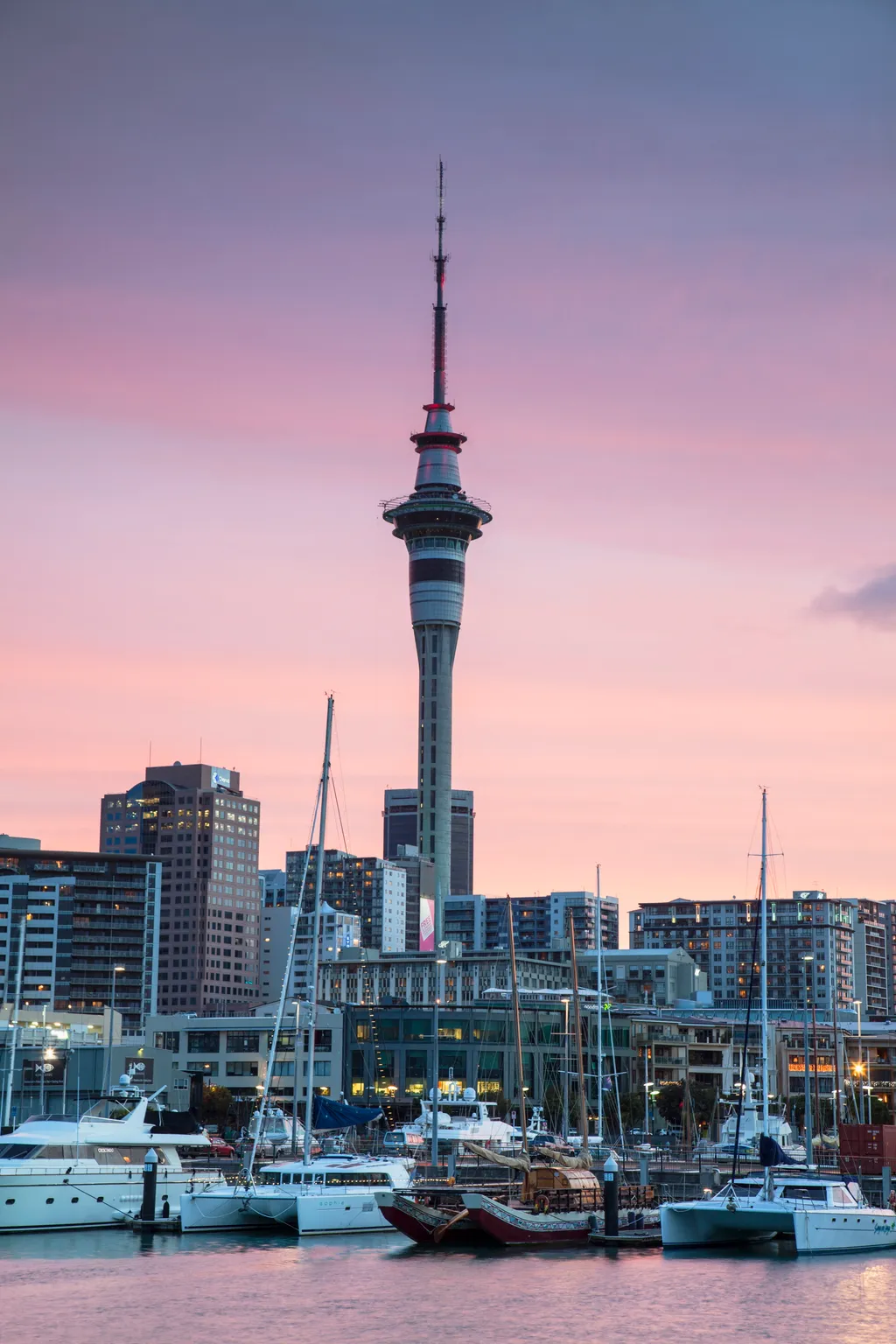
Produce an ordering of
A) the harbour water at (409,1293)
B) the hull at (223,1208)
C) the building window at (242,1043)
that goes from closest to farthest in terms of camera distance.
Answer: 1. the harbour water at (409,1293)
2. the hull at (223,1208)
3. the building window at (242,1043)

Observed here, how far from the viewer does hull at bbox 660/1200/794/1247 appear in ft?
234

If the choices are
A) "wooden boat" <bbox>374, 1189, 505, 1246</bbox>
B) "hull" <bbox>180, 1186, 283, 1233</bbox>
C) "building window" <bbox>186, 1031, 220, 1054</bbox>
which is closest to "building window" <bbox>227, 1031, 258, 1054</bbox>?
"building window" <bbox>186, 1031, 220, 1054</bbox>

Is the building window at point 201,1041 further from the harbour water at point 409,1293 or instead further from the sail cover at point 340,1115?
the harbour water at point 409,1293

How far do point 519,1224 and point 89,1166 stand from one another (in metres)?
20.0

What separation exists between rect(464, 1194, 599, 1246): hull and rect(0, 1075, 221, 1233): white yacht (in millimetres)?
15216

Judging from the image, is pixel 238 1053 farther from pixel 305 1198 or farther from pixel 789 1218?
pixel 789 1218

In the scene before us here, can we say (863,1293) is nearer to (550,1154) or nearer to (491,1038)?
(550,1154)

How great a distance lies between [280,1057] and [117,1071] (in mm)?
21117

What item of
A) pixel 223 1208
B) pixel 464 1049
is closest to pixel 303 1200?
pixel 223 1208

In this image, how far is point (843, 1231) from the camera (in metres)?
71.6

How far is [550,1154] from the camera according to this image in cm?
7888

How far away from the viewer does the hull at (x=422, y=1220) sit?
233 ft

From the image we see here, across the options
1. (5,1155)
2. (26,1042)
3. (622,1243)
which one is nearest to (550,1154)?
(622,1243)

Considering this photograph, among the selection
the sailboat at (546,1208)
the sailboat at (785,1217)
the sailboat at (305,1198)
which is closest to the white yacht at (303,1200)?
the sailboat at (305,1198)
